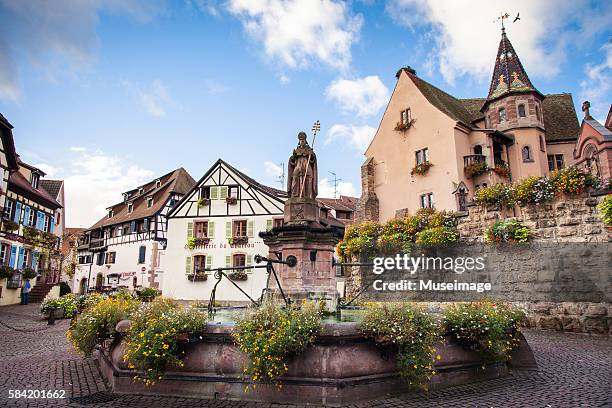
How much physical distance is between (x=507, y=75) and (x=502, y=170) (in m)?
7.33

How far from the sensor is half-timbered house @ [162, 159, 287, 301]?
94.5ft

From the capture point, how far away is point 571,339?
1129 cm

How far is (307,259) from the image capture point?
8.96 metres

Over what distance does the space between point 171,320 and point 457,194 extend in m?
21.8

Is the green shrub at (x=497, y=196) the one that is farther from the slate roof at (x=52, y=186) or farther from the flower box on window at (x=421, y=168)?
the slate roof at (x=52, y=186)

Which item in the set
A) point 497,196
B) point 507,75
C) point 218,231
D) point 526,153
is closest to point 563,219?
point 497,196

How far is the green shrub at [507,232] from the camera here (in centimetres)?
1390

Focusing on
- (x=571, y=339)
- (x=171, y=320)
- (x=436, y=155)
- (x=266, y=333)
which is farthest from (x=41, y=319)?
(x=436, y=155)

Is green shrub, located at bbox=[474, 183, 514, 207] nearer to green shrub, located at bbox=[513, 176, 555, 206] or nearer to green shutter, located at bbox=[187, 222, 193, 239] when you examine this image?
green shrub, located at bbox=[513, 176, 555, 206]

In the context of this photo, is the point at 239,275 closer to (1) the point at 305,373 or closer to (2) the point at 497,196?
(2) the point at 497,196

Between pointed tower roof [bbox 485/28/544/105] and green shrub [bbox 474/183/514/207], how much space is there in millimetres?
16301

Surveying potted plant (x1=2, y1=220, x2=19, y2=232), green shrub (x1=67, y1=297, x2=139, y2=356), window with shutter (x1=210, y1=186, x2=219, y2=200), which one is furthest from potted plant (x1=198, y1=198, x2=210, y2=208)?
green shrub (x1=67, y1=297, x2=139, y2=356)

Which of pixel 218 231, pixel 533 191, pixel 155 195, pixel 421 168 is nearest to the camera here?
pixel 533 191

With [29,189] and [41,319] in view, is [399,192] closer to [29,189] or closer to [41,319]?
[41,319]
